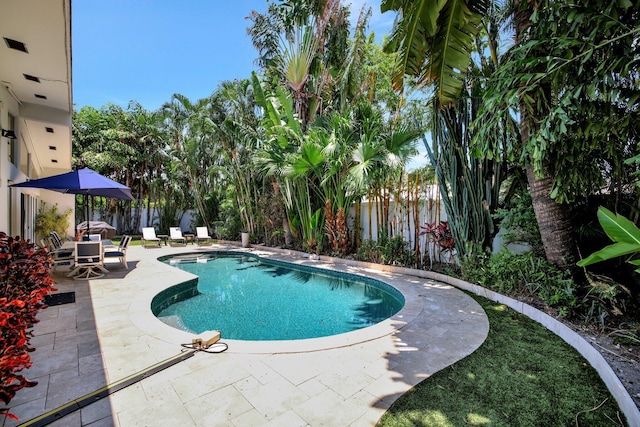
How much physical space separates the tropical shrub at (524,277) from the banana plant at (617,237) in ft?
12.7

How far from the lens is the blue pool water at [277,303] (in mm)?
5699

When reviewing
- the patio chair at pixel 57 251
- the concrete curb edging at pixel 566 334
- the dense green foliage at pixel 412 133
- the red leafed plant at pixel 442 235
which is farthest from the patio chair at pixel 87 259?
the red leafed plant at pixel 442 235

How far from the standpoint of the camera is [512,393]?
306cm

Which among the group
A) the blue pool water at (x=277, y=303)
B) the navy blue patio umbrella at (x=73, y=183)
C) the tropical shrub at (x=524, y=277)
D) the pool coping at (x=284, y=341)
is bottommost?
the blue pool water at (x=277, y=303)

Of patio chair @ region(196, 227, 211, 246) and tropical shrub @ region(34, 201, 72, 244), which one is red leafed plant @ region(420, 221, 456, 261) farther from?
tropical shrub @ region(34, 201, 72, 244)

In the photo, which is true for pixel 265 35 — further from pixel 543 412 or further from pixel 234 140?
pixel 543 412

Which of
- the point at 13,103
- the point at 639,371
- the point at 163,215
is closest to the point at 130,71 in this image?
the point at 163,215

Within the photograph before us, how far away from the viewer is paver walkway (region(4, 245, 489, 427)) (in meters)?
2.68

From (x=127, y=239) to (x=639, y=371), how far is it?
1183 centimetres

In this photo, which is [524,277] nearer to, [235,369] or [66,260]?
[235,369]

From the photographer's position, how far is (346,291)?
26.8ft

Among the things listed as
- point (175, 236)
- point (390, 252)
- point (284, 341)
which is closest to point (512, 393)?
point (284, 341)

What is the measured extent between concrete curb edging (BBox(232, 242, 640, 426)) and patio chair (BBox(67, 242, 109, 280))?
27.1 feet

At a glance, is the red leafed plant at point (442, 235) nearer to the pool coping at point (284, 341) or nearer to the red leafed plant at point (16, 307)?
the pool coping at point (284, 341)
